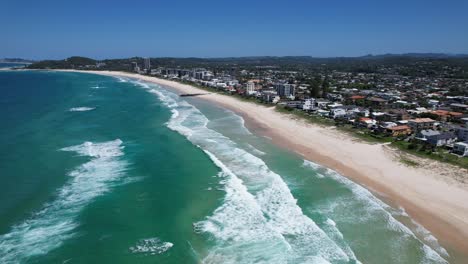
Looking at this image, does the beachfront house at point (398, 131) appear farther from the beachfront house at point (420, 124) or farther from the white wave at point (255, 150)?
the white wave at point (255, 150)

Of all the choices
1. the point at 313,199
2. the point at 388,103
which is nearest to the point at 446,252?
the point at 313,199

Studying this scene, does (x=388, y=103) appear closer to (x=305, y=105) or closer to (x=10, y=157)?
(x=305, y=105)

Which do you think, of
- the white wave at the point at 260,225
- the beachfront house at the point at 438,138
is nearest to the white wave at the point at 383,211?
the white wave at the point at 260,225

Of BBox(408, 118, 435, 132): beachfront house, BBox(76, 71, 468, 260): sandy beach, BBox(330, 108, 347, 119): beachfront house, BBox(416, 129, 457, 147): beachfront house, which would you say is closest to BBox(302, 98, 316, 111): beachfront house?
BBox(330, 108, 347, 119): beachfront house

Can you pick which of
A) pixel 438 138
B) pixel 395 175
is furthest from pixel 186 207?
pixel 438 138

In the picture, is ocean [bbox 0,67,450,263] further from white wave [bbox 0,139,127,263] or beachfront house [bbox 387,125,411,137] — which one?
beachfront house [bbox 387,125,411,137]

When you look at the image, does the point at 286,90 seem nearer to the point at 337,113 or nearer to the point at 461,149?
the point at 337,113
